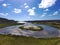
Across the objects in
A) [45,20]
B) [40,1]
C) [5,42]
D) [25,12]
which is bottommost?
[5,42]

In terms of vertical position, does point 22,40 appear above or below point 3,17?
below

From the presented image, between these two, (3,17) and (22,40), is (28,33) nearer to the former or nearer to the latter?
(22,40)

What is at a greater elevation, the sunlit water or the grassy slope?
the sunlit water

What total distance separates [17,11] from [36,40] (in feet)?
1.70

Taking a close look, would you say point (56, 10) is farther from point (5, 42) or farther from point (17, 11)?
point (5, 42)

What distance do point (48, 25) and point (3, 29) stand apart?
0.68 meters

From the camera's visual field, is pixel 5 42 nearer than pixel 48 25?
Yes

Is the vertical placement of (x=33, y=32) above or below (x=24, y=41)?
above

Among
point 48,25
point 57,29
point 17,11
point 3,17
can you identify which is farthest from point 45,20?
point 3,17

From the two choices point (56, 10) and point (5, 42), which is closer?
point (5, 42)

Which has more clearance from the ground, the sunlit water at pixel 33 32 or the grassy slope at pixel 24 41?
the sunlit water at pixel 33 32

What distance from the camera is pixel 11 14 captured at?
2080 millimetres

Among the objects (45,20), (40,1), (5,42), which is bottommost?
(5,42)

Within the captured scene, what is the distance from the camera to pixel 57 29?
208cm
